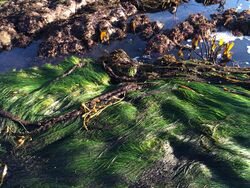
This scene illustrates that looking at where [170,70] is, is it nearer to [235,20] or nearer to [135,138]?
[135,138]

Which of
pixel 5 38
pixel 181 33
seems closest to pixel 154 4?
pixel 181 33

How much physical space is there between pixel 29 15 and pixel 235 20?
3370 mm

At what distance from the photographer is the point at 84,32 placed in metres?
5.86

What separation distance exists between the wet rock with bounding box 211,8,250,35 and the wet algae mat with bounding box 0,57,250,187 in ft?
6.61

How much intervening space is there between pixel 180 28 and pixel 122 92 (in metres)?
2.16

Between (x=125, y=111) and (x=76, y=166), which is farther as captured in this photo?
(x=125, y=111)

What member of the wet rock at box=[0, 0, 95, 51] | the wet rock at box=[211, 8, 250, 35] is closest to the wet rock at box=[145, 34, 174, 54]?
the wet rock at box=[211, 8, 250, 35]

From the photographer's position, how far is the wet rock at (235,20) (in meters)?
6.11

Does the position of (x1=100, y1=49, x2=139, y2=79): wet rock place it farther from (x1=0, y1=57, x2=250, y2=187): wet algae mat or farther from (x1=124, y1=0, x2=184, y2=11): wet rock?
(x1=124, y1=0, x2=184, y2=11): wet rock

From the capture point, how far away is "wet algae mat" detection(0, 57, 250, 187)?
3.35 meters

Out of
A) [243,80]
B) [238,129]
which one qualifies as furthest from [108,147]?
[243,80]

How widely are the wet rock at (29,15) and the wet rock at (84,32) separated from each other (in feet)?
0.83

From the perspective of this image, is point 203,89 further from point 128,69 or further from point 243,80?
point 128,69

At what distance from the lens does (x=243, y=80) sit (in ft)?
15.0
